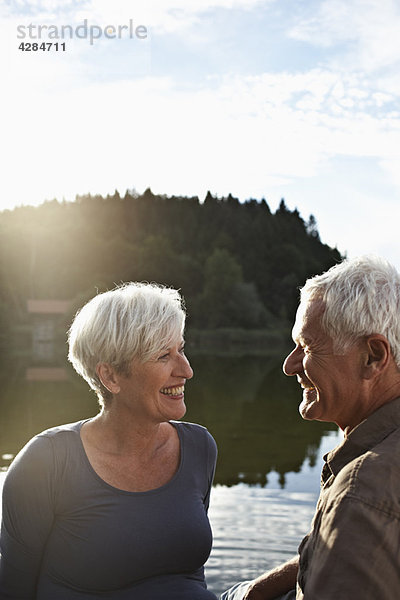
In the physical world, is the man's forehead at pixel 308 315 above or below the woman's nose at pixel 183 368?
above

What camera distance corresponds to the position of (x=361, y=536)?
1.39 m

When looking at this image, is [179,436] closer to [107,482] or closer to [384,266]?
[107,482]

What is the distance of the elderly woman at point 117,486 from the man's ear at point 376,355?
2.86 feet

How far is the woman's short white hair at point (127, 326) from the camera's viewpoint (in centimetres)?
241

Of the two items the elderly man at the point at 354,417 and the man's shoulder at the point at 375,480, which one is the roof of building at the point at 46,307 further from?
the man's shoulder at the point at 375,480

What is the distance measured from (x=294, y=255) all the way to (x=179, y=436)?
2702 inches

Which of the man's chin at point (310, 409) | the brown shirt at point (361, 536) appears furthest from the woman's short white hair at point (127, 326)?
the brown shirt at point (361, 536)

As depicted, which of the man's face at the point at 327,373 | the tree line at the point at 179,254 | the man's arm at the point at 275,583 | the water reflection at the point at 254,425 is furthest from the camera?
the tree line at the point at 179,254

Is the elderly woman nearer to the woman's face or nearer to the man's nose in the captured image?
the woman's face

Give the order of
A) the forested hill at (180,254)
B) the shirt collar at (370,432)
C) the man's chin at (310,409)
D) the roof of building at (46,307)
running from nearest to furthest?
the shirt collar at (370,432)
the man's chin at (310,409)
the roof of building at (46,307)
the forested hill at (180,254)

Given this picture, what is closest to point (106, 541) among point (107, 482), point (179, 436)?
point (107, 482)

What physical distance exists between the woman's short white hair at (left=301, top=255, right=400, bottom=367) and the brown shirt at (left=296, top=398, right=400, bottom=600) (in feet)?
1.11

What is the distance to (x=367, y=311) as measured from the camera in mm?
1743

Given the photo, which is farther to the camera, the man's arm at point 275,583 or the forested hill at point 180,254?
the forested hill at point 180,254
